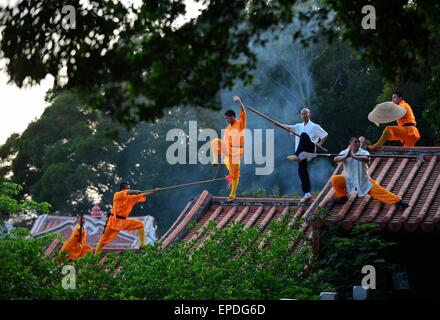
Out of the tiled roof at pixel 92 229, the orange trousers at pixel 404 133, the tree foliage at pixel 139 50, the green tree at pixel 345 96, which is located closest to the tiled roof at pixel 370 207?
the orange trousers at pixel 404 133

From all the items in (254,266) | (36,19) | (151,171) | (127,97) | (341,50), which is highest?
(341,50)

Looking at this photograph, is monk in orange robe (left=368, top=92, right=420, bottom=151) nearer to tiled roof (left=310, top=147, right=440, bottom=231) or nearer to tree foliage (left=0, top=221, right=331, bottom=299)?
tiled roof (left=310, top=147, right=440, bottom=231)

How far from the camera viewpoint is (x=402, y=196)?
13.8 m

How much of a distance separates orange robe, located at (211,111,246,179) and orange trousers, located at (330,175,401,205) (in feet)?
4.99

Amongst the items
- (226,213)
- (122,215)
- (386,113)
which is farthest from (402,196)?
(122,215)

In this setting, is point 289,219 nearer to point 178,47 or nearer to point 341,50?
point 178,47

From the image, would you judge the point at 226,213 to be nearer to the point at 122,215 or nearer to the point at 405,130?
the point at 122,215

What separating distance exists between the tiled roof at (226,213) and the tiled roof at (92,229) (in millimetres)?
10544

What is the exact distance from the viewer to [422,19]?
37.5 feet

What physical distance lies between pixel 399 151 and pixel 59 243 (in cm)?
504

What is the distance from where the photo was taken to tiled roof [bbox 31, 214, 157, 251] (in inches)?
1059

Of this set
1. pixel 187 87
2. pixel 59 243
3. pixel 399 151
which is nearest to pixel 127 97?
pixel 187 87

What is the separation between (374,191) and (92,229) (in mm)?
14295

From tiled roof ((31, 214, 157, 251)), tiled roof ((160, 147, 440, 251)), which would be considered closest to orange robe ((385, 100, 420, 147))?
tiled roof ((160, 147, 440, 251))
